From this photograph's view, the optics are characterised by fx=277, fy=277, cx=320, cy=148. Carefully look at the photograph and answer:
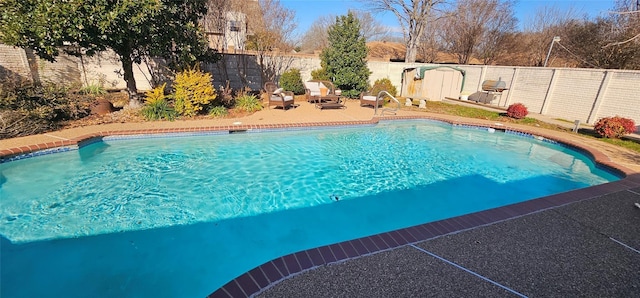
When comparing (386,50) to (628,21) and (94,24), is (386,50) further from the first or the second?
(94,24)

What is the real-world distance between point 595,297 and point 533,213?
150 cm

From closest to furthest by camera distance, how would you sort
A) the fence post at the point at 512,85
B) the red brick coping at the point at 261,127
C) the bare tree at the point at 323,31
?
the red brick coping at the point at 261,127 → the fence post at the point at 512,85 → the bare tree at the point at 323,31

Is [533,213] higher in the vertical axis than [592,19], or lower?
lower

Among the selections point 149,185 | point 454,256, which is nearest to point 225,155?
point 149,185

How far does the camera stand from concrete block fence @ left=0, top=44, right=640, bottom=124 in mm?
9461

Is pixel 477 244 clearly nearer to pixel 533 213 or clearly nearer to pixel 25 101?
pixel 533 213

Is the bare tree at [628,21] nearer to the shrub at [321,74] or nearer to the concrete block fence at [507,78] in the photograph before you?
the concrete block fence at [507,78]

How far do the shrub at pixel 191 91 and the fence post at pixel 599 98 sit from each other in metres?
13.6

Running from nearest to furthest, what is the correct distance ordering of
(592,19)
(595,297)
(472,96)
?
(595,297)
(472,96)
(592,19)

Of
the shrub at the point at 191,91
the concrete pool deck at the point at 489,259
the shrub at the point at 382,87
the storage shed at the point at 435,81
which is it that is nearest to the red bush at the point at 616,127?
the concrete pool deck at the point at 489,259

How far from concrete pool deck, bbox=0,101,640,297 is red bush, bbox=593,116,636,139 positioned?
5499 mm

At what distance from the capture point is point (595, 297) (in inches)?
93.7

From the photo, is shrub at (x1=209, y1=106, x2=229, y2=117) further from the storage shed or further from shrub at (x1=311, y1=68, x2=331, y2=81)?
the storage shed

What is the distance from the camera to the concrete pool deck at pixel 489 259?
2.41 meters
